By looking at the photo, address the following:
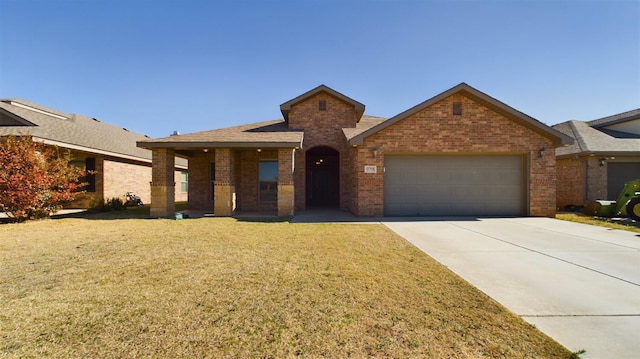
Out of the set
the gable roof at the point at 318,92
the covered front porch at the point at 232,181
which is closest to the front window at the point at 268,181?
the covered front porch at the point at 232,181

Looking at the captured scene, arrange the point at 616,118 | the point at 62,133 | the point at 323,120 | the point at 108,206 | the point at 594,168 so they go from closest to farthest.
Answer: the point at 62,133
the point at 108,206
the point at 594,168
the point at 323,120
the point at 616,118

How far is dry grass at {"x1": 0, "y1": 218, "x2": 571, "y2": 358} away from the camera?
2516 millimetres

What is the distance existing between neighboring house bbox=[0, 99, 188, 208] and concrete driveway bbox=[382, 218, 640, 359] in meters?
11.8

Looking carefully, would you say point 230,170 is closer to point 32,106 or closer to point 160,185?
point 160,185

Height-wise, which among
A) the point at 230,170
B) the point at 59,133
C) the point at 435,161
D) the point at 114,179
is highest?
the point at 59,133

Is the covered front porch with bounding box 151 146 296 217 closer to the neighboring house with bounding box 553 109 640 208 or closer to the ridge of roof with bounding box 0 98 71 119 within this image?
the ridge of roof with bounding box 0 98 71 119

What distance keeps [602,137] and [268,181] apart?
752 inches

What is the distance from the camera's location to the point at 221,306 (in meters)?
3.29

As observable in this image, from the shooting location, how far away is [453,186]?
37.5ft

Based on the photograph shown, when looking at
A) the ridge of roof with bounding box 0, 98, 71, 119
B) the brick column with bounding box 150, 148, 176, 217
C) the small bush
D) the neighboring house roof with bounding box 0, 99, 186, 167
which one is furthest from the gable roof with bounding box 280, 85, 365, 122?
the ridge of roof with bounding box 0, 98, 71, 119

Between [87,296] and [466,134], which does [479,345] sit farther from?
[466,134]

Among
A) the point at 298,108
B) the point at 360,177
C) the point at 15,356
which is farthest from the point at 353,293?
the point at 298,108

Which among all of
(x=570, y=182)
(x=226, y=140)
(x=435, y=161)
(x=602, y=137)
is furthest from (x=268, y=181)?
(x=602, y=137)

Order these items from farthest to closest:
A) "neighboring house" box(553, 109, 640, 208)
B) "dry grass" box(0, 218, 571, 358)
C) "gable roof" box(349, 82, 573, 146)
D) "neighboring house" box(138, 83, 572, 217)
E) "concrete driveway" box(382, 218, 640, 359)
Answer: "neighboring house" box(553, 109, 640, 208) → "neighboring house" box(138, 83, 572, 217) → "gable roof" box(349, 82, 573, 146) → "concrete driveway" box(382, 218, 640, 359) → "dry grass" box(0, 218, 571, 358)
